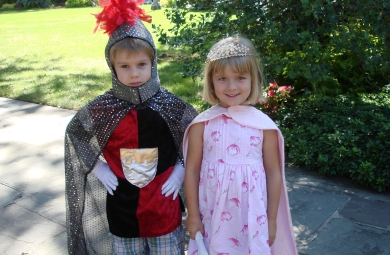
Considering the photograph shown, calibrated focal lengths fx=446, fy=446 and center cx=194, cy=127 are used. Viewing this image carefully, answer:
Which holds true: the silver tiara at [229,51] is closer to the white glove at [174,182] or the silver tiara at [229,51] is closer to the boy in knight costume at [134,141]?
the boy in knight costume at [134,141]

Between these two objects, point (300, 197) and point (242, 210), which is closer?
point (242, 210)

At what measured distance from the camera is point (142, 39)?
7.32 feet

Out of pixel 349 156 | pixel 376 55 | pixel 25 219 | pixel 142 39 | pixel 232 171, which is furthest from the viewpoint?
pixel 376 55

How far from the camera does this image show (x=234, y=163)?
2068 millimetres

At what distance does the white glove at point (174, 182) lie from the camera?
91.7 inches

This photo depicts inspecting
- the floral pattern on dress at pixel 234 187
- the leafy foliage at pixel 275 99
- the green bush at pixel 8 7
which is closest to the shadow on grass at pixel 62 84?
the leafy foliage at pixel 275 99

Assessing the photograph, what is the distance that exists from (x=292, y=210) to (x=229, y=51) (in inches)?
75.2

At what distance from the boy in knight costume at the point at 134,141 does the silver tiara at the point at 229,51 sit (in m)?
0.36

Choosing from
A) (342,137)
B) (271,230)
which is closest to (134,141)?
(271,230)

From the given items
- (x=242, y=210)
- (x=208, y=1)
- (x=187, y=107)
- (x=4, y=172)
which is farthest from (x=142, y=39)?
(x=4, y=172)

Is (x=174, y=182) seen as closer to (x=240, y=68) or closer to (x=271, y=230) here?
(x=271, y=230)

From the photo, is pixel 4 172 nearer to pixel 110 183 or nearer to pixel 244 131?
pixel 110 183

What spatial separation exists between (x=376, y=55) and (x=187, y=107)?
106 inches

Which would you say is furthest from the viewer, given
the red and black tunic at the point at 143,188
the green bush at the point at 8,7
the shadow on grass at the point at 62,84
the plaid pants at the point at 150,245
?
the green bush at the point at 8,7
